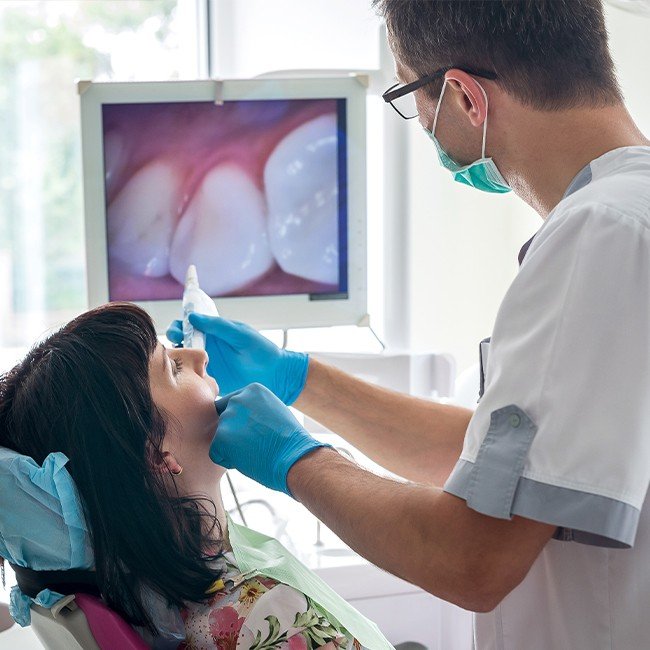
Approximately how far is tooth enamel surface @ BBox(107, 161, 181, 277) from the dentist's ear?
3.02 feet

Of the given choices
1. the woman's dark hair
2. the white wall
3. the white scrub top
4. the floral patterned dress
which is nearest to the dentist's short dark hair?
the white scrub top

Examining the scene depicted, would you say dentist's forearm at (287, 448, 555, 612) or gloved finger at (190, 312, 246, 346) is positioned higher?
gloved finger at (190, 312, 246, 346)

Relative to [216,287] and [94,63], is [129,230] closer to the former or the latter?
[216,287]

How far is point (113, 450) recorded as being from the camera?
1.19 metres

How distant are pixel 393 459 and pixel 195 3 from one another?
2.09 metres

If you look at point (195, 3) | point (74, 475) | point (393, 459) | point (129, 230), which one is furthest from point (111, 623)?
point (195, 3)

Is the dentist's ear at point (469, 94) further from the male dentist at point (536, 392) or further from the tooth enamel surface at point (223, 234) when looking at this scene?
the tooth enamel surface at point (223, 234)

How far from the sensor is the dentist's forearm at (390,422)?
1.59 metres

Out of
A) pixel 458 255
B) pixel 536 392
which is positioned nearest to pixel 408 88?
pixel 536 392

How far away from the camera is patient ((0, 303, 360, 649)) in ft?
3.88

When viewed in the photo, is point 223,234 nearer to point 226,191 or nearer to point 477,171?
point 226,191

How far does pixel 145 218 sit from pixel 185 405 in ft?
2.51

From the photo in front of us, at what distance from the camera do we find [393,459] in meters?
1.61

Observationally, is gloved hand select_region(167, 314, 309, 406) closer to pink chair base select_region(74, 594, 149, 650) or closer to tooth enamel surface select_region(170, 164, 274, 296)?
tooth enamel surface select_region(170, 164, 274, 296)
